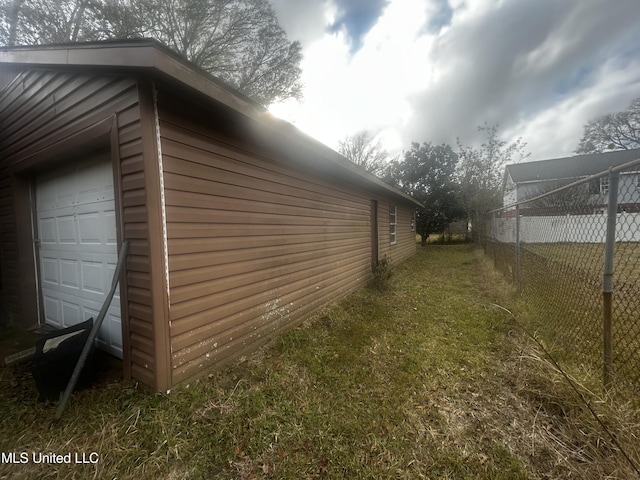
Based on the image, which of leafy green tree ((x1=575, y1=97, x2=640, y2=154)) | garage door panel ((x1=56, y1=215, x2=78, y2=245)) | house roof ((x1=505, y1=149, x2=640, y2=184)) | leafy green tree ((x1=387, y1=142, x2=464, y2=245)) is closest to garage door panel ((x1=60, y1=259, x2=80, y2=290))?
garage door panel ((x1=56, y1=215, x2=78, y2=245))

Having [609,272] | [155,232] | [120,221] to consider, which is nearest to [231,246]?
[155,232]

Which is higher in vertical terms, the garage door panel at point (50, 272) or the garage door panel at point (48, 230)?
the garage door panel at point (48, 230)

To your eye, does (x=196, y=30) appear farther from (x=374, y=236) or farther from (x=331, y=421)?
(x=331, y=421)

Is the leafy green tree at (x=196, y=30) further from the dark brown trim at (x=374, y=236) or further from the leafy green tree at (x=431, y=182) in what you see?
the leafy green tree at (x=431, y=182)

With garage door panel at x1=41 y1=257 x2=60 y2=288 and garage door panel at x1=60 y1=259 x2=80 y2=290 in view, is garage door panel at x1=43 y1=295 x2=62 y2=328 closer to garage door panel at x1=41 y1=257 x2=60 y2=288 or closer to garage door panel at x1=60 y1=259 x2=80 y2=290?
garage door panel at x1=41 y1=257 x2=60 y2=288

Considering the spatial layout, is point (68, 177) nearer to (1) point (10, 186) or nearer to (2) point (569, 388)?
(1) point (10, 186)

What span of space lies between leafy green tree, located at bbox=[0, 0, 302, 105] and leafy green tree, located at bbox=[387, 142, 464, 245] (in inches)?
491

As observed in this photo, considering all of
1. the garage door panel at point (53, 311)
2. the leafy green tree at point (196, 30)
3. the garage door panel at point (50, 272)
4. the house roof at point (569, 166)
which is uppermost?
the leafy green tree at point (196, 30)

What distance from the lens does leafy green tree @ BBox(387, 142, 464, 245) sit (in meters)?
17.9

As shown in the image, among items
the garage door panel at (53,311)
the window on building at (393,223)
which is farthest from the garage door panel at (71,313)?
the window on building at (393,223)

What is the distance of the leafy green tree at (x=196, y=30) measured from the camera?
6.65 meters

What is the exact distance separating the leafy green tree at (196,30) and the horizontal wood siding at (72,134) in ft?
17.6

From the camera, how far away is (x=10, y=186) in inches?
140

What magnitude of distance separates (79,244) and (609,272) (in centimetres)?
518
